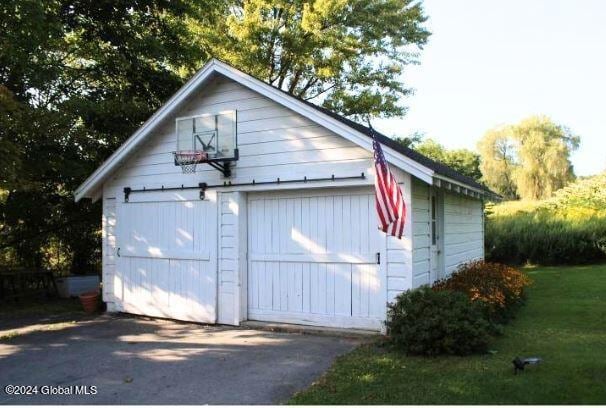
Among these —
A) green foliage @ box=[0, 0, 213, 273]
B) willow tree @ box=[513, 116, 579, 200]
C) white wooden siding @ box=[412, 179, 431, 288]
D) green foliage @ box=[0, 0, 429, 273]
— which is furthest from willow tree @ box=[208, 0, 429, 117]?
willow tree @ box=[513, 116, 579, 200]

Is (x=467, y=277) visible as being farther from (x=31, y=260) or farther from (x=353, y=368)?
Answer: (x=31, y=260)

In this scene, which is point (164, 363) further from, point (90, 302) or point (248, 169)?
point (90, 302)

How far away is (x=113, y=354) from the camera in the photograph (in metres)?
7.43

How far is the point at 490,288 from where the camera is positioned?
8789mm

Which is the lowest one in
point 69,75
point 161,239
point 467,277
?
point 467,277

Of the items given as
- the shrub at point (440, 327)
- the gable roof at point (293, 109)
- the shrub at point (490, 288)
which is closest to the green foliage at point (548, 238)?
the gable roof at point (293, 109)

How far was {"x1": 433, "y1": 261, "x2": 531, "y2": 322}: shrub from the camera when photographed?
26.7 feet

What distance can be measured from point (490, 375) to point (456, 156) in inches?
2463

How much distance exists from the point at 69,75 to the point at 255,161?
8.41m

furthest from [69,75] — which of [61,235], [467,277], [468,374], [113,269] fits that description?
[468,374]

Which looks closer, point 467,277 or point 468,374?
point 468,374

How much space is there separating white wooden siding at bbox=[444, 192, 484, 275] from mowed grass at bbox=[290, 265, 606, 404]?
7.82ft

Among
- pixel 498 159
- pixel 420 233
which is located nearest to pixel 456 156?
pixel 498 159

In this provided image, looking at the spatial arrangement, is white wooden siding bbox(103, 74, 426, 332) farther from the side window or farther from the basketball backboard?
the side window
